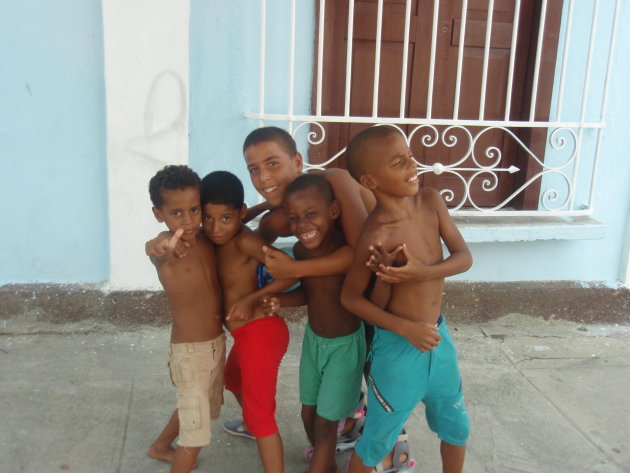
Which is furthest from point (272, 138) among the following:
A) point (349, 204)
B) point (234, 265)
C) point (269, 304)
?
point (269, 304)

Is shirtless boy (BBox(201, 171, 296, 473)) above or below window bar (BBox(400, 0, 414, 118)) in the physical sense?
below

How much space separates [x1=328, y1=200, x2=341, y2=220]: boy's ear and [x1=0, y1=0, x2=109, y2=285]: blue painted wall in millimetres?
1932

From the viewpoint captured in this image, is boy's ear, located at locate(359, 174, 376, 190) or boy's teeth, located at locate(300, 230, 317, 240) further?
boy's teeth, located at locate(300, 230, 317, 240)

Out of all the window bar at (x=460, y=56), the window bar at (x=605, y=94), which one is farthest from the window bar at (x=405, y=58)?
the window bar at (x=605, y=94)

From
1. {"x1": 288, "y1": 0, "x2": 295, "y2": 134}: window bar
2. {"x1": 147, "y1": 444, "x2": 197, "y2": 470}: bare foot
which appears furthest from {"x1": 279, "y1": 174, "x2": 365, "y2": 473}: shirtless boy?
{"x1": 288, "y1": 0, "x2": 295, "y2": 134}: window bar

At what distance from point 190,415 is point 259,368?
0.29 meters

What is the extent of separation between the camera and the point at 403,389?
198 centimetres

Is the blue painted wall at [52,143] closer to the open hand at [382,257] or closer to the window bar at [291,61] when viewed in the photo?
the window bar at [291,61]

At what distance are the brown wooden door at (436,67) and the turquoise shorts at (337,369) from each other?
70.7 inches

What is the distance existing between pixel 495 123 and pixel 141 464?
103 inches

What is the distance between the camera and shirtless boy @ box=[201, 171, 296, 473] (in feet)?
6.90

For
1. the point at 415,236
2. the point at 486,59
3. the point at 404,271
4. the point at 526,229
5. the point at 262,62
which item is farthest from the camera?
the point at 526,229

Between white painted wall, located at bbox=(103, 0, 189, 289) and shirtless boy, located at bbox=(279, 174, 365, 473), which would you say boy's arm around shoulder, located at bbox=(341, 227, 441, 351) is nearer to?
shirtless boy, located at bbox=(279, 174, 365, 473)

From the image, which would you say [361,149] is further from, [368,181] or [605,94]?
[605,94]
